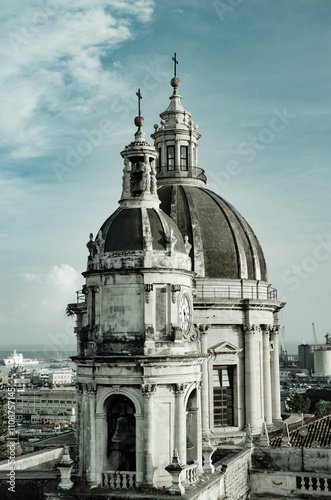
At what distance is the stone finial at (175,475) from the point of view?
85.5 ft

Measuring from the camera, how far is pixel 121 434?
2803 centimetres

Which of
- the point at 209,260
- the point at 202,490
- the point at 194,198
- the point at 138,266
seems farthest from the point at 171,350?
the point at 194,198

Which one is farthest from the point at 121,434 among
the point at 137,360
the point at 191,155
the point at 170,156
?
the point at 191,155

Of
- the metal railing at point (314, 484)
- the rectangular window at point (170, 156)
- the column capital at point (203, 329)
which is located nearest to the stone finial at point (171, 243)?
the metal railing at point (314, 484)

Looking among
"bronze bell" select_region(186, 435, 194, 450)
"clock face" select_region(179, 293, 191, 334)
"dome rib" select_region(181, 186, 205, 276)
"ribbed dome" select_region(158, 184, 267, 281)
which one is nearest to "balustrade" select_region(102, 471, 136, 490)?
"bronze bell" select_region(186, 435, 194, 450)

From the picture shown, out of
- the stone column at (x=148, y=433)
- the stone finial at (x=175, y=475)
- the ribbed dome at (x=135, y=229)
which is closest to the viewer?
the stone finial at (x=175, y=475)

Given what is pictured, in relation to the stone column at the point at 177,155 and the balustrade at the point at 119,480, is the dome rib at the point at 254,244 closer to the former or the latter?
the stone column at the point at 177,155

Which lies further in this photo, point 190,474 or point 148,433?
point 190,474

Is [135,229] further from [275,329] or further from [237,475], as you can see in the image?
[275,329]

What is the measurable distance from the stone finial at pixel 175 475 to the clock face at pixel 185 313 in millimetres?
5622

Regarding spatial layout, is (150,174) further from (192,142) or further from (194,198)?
(192,142)

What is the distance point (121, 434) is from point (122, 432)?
9 centimetres

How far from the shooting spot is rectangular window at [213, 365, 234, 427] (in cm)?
4344

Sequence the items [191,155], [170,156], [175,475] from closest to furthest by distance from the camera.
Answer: [175,475], [191,155], [170,156]
